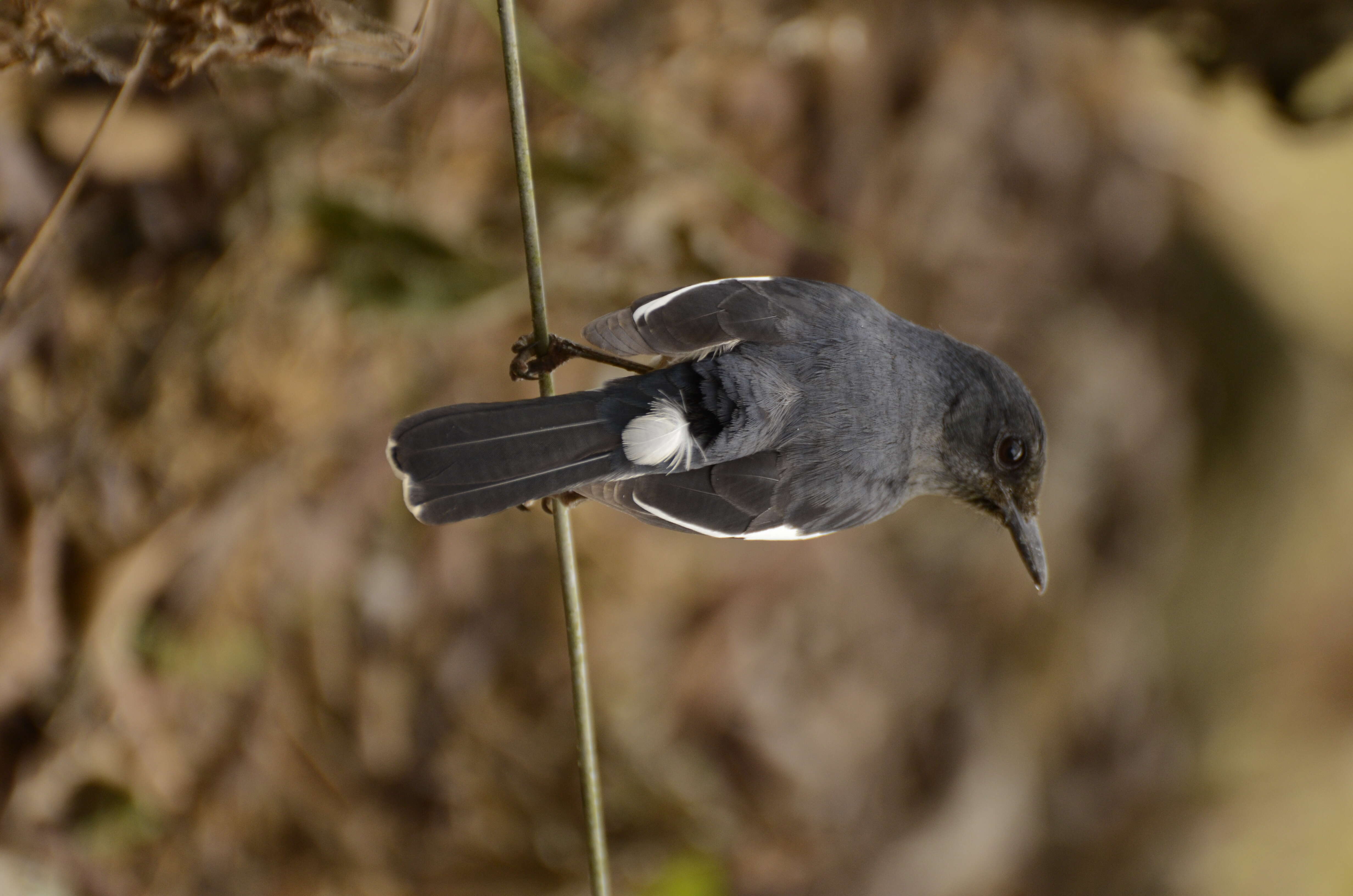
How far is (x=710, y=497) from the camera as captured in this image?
168 centimetres

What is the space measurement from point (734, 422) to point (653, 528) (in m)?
2.67

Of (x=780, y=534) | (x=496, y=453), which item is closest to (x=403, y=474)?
(x=496, y=453)

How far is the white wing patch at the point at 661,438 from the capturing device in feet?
5.20

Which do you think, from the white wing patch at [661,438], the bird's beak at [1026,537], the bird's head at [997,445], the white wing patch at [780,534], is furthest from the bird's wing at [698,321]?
the bird's beak at [1026,537]

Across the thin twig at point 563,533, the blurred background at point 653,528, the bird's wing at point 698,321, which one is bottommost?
the thin twig at point 563,533

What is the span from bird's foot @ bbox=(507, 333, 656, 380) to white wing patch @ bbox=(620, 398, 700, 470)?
152 mm

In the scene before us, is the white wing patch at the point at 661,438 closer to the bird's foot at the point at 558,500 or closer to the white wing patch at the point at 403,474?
the bird's foot at the point at 558,500

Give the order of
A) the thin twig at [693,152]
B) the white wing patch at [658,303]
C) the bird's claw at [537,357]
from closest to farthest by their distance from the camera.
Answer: the bird's claw at [537,357]
the white wing patch at [658,303]
the thin twig at [693,152]

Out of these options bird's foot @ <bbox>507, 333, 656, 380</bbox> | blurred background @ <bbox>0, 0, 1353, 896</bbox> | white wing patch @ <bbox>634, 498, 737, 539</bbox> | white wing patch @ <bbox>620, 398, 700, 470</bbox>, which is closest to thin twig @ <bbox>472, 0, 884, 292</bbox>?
blurred background @ <bbox>0, 0, 1353, 896</bbox>

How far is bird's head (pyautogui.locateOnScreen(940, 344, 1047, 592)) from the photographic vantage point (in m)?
2.02

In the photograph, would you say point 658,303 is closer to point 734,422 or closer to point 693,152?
point 734,422

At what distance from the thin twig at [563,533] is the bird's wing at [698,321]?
18 cm

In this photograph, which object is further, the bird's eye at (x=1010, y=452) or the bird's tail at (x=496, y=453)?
the bird's eye at (x=1010, y=452)

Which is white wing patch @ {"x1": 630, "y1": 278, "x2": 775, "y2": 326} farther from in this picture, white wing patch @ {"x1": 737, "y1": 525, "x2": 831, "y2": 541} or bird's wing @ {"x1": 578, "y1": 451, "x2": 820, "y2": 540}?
white wing patch @ {"x1": 737, "y1": 525, "x2": 831, "y2": 541}
